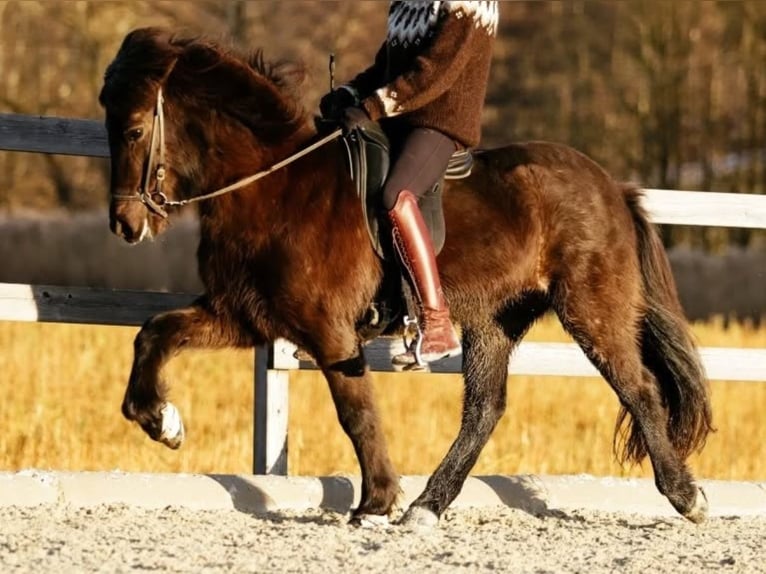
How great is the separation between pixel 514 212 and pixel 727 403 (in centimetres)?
622

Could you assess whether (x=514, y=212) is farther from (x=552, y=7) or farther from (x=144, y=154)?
(x=552, y=7)

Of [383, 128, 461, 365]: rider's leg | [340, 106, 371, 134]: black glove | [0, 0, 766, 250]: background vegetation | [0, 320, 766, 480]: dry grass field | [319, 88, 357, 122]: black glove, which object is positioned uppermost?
[0, 0, 766, 250]: background vegetation

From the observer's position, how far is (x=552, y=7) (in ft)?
86.3

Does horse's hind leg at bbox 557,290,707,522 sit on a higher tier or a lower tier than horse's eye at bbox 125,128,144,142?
lower

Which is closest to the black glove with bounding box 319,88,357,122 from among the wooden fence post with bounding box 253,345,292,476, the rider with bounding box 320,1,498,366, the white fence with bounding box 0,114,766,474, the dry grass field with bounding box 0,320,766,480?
the rider with bounding box 320,1,498,366

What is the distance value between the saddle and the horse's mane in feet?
1.14

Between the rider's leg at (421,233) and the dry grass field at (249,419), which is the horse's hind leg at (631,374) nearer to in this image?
the rider's leg at (421,233)

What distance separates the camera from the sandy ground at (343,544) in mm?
5195

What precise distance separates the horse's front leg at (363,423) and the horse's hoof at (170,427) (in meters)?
0.63

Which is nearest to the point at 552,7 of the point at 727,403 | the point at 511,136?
the point at 511,136

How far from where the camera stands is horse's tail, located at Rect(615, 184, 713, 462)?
6.88 metres

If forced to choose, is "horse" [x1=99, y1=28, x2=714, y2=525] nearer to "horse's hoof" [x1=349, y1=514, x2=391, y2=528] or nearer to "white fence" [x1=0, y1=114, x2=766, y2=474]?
"horse's hoof" [x1=349, y1=514, x2=391, y2=528]

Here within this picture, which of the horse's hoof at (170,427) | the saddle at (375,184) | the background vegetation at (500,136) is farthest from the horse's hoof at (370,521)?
the background vegetation at (500,136)

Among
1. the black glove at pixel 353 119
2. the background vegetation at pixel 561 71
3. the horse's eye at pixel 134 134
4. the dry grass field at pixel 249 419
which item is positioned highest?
the background vegetation at pixel 561 71
